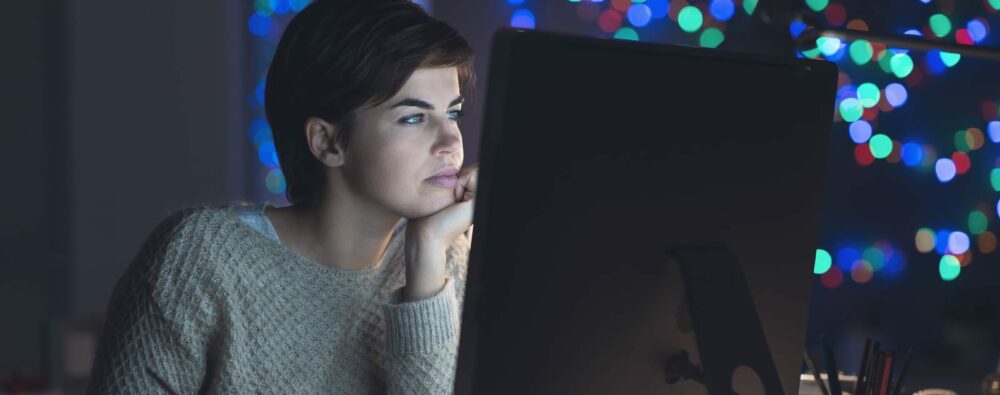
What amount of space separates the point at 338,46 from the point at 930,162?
2060 millimetres

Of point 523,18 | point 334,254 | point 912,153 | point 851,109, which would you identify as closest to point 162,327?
point 334,254

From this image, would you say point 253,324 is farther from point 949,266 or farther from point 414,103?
point 949,266

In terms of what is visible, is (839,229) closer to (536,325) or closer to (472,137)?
(472,137)

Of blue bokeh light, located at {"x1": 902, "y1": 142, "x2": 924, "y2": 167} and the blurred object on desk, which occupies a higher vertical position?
blue bokeh light, located at {"x1": 902, "y1": 142, "x2": 924, "y2": 167}

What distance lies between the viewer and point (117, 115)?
3.04m

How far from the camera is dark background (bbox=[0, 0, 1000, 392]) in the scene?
9.27 feet

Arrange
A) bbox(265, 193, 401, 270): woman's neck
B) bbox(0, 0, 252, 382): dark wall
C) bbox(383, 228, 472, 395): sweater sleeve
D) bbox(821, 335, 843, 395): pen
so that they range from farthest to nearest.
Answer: bbox(0, 0, 252, 382): dark wall → bbox(265, 193, 401, 270): woman's neck → bbox(383, 228, 472, 395): sweater sleeve → bbox(821, 335, 843, 395): pen

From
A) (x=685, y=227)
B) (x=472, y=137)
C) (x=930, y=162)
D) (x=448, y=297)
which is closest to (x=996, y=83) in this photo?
(x=930, y=162)

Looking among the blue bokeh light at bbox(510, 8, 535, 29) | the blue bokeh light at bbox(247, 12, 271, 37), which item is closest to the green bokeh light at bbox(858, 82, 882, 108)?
the blue bokeh light at bbox(510, 8, 535, 29)

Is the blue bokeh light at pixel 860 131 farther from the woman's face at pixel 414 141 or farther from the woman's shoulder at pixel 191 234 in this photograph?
the woman's shoulder at pixel 191 234

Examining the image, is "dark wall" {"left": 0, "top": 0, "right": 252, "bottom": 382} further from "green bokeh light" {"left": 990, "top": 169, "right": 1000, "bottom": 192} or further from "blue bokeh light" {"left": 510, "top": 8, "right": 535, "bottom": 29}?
"green bokeh light" {"left": 990, "top": 169, "right": 1000, "bottom": 192}

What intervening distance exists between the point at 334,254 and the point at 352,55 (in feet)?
0.86

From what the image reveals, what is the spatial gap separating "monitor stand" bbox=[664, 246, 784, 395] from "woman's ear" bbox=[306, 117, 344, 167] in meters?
0.62

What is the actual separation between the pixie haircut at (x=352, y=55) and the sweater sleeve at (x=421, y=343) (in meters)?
0.22
